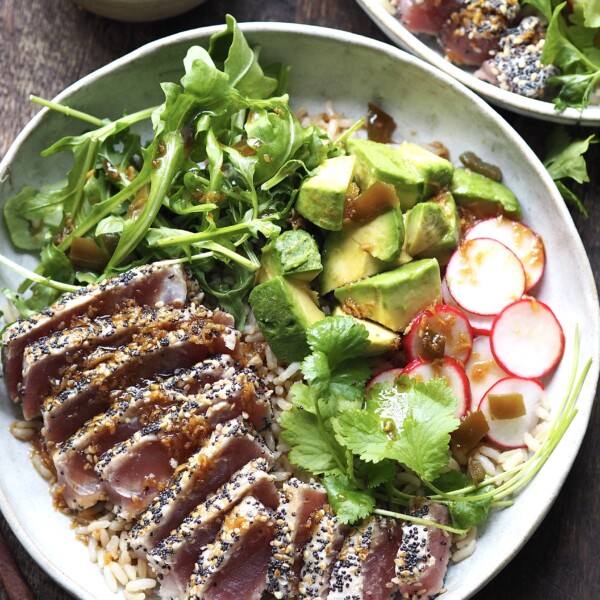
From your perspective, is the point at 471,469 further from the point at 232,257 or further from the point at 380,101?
the point at 380,101

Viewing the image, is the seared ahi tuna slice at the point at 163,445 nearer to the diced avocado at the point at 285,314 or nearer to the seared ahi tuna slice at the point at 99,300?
the diced avocado at the point at 285,314

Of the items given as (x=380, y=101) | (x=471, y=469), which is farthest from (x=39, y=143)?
(x=471, y=469)

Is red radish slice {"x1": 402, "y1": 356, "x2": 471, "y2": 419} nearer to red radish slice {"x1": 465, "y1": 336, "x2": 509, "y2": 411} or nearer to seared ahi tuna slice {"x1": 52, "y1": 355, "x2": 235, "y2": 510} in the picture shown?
red radish slice {"x1": 465, "y1": 336, "x2": 509, "y2": 411}

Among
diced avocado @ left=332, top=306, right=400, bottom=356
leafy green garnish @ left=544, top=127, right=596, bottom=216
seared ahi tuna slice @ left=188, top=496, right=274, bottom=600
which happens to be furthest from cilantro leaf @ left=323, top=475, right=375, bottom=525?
leafy green garnish @ left=544, top=127, right=596, bottom=216

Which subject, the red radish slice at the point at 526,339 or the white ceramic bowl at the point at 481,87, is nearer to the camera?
the red radish slice at the point at 526,339

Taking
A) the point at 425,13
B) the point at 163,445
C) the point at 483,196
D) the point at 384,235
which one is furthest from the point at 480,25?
the point at 163,445

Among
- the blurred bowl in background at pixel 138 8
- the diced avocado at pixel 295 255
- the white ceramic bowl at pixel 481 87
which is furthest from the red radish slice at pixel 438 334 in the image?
the blurred bowl in background at pixel 138 8
